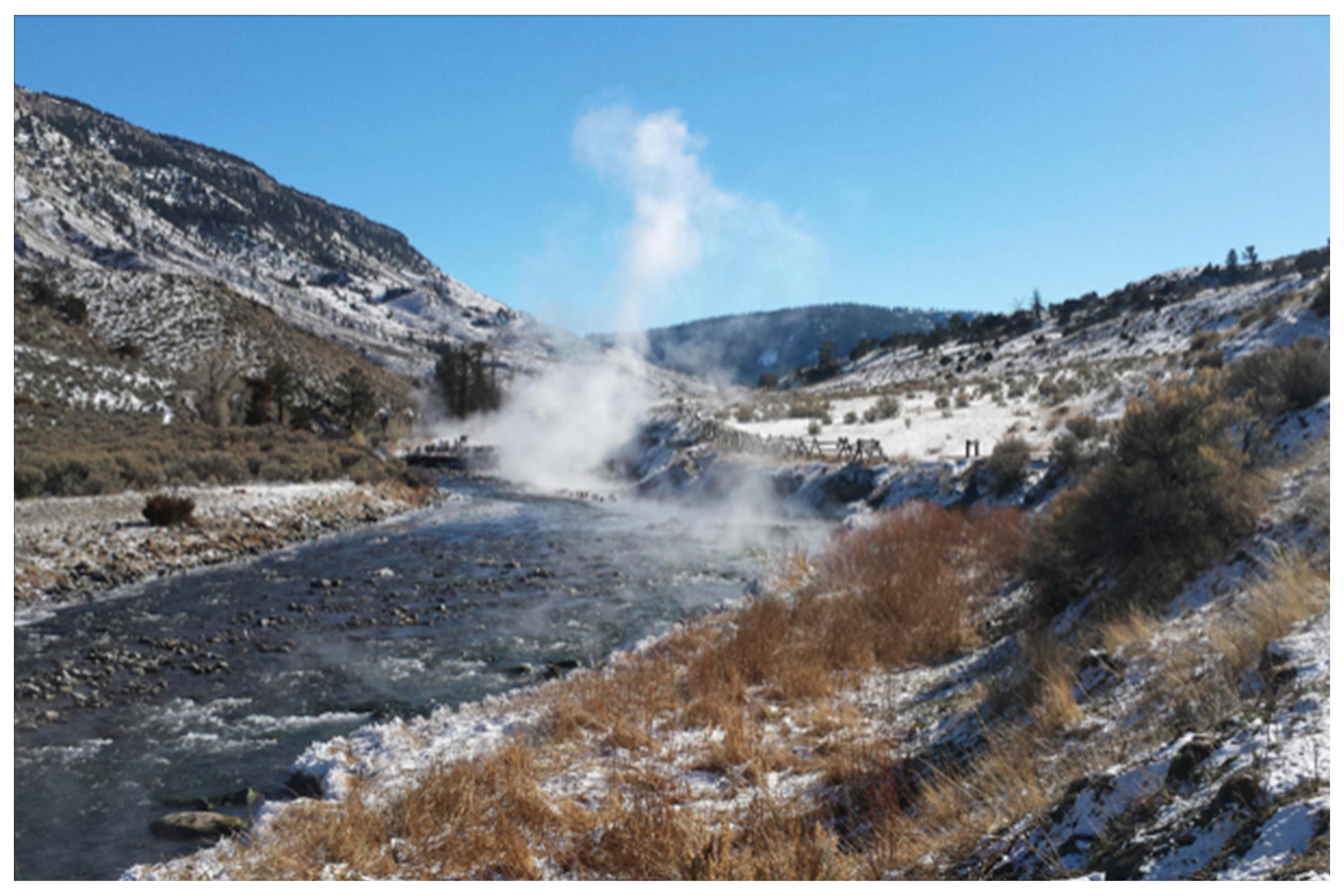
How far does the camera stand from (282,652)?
1155cm

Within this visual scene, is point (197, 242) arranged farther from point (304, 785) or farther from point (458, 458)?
point (304, 785)

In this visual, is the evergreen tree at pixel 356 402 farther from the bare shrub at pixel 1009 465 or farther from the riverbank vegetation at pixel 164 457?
the bare shrub at pixel 1009 465

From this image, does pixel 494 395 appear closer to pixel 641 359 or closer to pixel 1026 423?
pixel 641 359

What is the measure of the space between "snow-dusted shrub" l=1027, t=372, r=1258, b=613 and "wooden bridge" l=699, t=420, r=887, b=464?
16442mm

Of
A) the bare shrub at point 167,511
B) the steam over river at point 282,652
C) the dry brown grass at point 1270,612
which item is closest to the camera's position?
the dry brown grass at point 1270,612

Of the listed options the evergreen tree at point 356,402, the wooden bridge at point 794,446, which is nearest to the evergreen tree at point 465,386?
the evergreen tree at point 356,402

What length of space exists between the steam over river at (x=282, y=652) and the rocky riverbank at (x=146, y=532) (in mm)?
1045

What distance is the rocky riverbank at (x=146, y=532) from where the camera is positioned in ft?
48.4

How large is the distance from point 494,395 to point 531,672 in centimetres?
6630

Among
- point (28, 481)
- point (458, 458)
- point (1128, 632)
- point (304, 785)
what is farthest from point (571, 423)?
point (1128, 632)

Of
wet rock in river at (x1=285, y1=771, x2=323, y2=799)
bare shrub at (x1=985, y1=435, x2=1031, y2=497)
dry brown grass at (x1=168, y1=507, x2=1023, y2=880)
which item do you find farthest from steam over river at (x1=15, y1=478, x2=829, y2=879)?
bare shrub at (x1=985, y1=435, x2=1031, y2=497)

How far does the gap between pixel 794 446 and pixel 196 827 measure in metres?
25.8

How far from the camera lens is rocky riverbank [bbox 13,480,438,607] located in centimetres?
1475

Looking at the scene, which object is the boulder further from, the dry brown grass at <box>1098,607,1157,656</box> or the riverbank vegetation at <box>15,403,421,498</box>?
the riverbank vegetation at <box>15,403,421,498</box>
